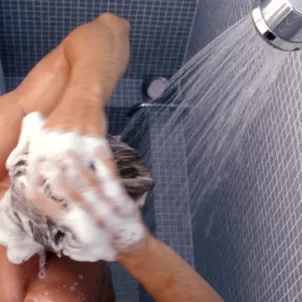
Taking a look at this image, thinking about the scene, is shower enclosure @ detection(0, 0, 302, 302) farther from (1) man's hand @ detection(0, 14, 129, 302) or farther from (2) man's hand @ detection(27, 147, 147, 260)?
(2) man's hand @ detection(27, 147, 147, 260)

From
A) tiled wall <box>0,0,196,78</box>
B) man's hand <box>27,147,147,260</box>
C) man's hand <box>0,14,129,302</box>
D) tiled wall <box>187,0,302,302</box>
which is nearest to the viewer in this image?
man's hand <box>27,147,147,260</box>

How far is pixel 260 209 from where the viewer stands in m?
1.27

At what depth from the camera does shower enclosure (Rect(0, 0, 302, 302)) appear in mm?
1137

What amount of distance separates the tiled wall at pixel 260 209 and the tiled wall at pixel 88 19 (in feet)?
0.55

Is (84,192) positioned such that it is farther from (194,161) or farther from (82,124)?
(194,161)

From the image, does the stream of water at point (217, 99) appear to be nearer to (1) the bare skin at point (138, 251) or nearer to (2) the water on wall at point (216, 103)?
(2) the water on wall at point (216, 103)

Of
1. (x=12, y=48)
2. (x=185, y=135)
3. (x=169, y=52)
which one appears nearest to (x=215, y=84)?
(x=185, y=135)

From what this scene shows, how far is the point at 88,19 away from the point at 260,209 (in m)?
0.84

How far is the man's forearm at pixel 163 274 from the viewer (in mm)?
688

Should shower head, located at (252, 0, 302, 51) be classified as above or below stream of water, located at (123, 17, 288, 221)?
above

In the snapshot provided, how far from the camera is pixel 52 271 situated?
87 centimetres

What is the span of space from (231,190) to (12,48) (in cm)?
84

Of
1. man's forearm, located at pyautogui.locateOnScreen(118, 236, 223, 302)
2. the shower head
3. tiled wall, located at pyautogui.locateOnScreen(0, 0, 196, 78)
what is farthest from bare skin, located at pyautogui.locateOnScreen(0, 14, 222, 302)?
tiled wall, located at pyautogui.locateOnScreen(0, 0, 196, 78)

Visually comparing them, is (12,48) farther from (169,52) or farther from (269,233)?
(269,233)
